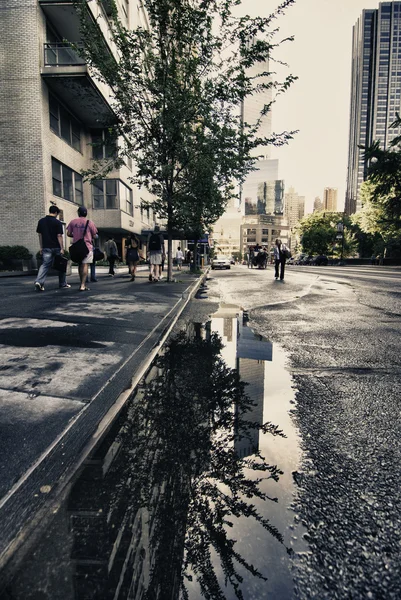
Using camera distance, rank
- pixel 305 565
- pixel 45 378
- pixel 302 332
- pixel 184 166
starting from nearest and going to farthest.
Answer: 1. pixel 305 565
2. pixel 45 378
3. pixel 302 332
4. pixel 184 166

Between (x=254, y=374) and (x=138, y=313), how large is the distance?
3.37 meters

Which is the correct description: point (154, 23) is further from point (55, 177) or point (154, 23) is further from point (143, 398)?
point (143, 398)

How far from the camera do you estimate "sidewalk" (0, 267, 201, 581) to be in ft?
4.54

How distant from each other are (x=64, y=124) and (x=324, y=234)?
6706 centimetres

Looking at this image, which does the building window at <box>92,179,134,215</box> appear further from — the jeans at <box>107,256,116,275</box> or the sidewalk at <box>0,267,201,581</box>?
the sidewalk at <box>0,267,201,581</box>

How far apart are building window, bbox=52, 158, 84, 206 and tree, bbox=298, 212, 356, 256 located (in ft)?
200

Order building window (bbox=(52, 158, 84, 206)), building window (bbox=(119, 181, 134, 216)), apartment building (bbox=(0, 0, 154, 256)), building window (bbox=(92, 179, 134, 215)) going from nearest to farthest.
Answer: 1. apartment building (bbox=(0, 0, 154, 256))
2. building window (bbox=(52, 158, 84, 206))
3. building window (bbox=(92, 179, 134, 215))
4. building window (bbox=(119, 181, 134, 216))

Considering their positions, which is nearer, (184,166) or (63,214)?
(184,166)

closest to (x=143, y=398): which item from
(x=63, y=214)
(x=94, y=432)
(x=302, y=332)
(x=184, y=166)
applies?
(x=94, y=432)

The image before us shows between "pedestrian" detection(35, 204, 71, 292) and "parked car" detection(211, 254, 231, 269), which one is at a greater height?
"pedestrian" detection(35, 204, 71, 292)

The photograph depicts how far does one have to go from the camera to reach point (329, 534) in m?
1.16

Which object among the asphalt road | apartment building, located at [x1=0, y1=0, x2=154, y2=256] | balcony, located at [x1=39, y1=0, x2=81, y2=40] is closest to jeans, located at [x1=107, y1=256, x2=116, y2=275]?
apartment building, located at [x1=0, y1=0, x2=154, y2=256]

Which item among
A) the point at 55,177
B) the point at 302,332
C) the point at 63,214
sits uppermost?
the point at 55,177

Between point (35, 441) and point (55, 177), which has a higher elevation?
point (55, 177)
